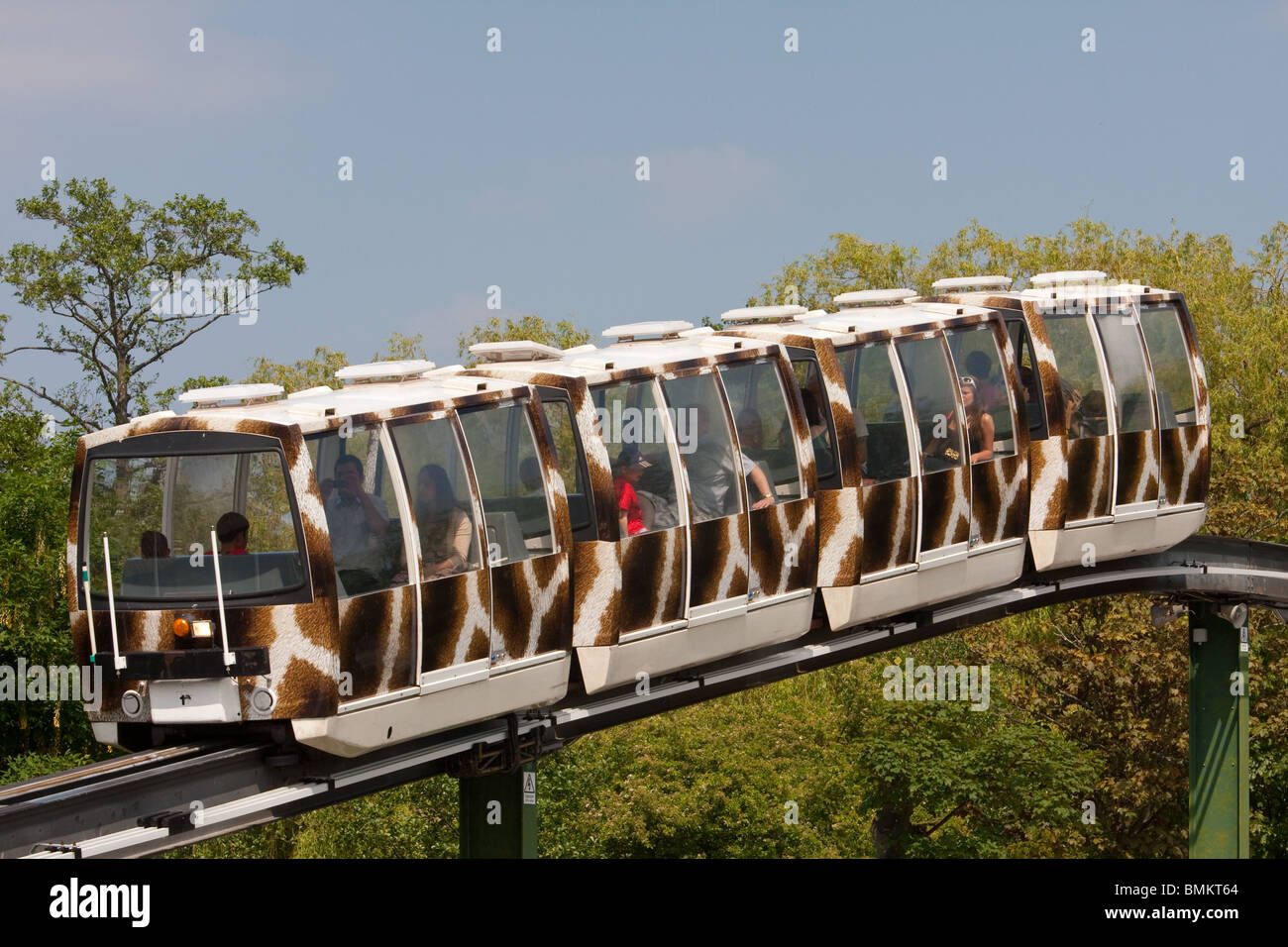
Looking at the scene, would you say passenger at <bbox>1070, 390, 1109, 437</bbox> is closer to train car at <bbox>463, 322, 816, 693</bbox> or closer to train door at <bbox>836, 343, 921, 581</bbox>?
train door at <bbox>836, 343, 921, 581</bbox>

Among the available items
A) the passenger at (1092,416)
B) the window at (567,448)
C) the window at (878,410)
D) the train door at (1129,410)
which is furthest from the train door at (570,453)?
the train door at (1129,410)

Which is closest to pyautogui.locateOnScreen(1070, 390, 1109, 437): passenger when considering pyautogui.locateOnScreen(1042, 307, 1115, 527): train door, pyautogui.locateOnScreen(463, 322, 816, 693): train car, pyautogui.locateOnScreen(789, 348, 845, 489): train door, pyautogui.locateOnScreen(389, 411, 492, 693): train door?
pyautogui.locateOnScreen(1042, 307, 1115, 527): train door

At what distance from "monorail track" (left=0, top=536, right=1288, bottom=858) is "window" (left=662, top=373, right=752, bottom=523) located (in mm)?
1750

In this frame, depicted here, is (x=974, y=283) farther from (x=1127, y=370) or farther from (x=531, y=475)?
(x=531, y=475)

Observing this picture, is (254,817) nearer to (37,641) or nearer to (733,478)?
(733,478)

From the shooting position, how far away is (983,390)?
17.7 m

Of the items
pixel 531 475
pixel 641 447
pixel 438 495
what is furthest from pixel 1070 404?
pixel 438 495

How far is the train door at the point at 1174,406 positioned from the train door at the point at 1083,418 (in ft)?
2.77

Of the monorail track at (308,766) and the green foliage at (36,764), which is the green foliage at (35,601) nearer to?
the green foliage at (36,764)

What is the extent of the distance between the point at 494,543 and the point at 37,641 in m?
31.7

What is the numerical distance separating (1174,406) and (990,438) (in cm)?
309

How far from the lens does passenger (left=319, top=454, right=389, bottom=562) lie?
485 inches
